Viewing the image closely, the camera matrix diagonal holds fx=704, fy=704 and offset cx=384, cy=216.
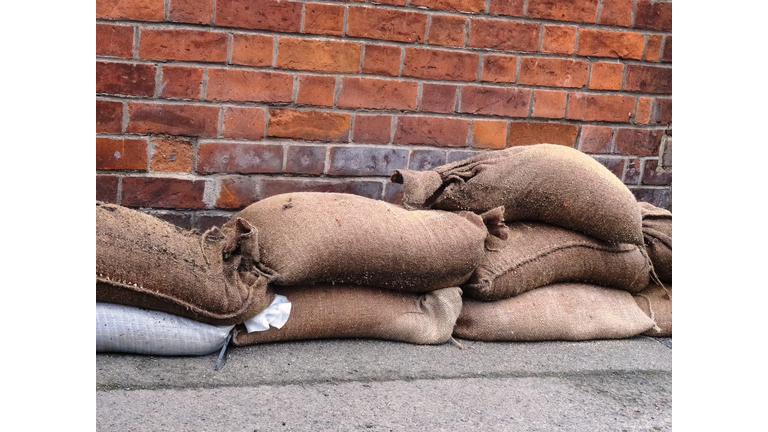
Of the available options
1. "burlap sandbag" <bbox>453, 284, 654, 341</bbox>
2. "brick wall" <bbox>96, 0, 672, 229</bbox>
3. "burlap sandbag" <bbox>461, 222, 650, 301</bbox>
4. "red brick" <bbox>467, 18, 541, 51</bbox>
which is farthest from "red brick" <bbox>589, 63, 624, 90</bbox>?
"burlap sandbag" <bbox>453, 284, 654, 341</bbox>

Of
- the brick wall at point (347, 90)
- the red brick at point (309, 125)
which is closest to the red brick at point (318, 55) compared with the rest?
the brick wall at point (347, 90)

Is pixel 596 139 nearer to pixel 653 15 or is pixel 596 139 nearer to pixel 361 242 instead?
pixel 653 15

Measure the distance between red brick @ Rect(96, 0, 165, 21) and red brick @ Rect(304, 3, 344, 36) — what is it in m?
0.42

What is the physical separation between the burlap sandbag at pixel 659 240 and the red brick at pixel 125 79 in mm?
1558

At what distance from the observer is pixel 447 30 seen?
2.27m

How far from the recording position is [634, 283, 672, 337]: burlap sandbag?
7.18ft

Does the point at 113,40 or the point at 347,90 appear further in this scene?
the point at 347,90

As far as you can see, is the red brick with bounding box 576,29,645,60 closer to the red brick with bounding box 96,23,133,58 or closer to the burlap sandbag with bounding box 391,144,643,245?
the burlap sandbag with bounding box 391,144,643,245

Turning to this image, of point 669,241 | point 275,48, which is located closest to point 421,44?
point 275,48

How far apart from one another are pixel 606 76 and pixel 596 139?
22cm

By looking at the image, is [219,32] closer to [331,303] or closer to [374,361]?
[331,303]

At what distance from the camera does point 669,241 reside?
222cm

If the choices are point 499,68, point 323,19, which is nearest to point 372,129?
point 323,19

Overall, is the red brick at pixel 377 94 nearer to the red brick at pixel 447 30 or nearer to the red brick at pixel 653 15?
the red brick at pixel 447 30
